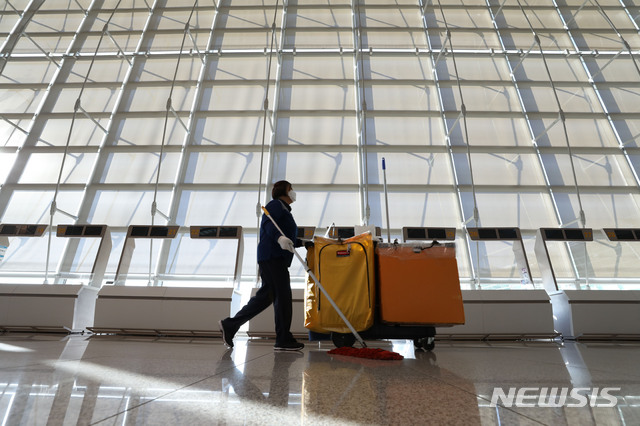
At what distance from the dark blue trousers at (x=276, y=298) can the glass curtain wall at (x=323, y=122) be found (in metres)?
5.10

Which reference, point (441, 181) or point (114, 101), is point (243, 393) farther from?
point (114, 101)

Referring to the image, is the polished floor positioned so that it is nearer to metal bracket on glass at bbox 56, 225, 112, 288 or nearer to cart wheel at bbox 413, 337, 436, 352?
cart wheel at bbox 413, 337, 436, 352

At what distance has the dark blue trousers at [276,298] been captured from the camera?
3588mm

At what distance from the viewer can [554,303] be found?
19.4ft

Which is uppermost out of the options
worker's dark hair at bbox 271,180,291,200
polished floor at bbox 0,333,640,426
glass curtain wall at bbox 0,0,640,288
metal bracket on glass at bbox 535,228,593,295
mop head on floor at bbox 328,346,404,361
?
glass curtain wall at bbox 0,0,640,288

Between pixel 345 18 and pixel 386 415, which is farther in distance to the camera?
pixel 345 18

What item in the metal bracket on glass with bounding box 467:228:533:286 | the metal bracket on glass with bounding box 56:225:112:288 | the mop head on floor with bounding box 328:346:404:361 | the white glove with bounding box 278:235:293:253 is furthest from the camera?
the metal bracket on glass with bounding box 467:228:533:286

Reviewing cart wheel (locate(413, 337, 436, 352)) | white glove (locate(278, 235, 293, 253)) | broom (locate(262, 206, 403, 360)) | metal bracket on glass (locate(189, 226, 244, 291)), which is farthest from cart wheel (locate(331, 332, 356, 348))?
metal bracket on glass (locate(189, 226, 244, 291))

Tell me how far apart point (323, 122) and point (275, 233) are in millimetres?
7259

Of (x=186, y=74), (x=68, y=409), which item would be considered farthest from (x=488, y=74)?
(x=68, y=409)

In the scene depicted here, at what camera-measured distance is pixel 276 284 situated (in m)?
3.63

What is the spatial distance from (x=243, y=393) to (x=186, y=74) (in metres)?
11.5

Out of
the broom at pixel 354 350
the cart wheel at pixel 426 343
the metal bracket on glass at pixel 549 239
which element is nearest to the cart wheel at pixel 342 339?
the broom at pixel 354 350

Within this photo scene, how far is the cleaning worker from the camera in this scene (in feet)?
11.7
